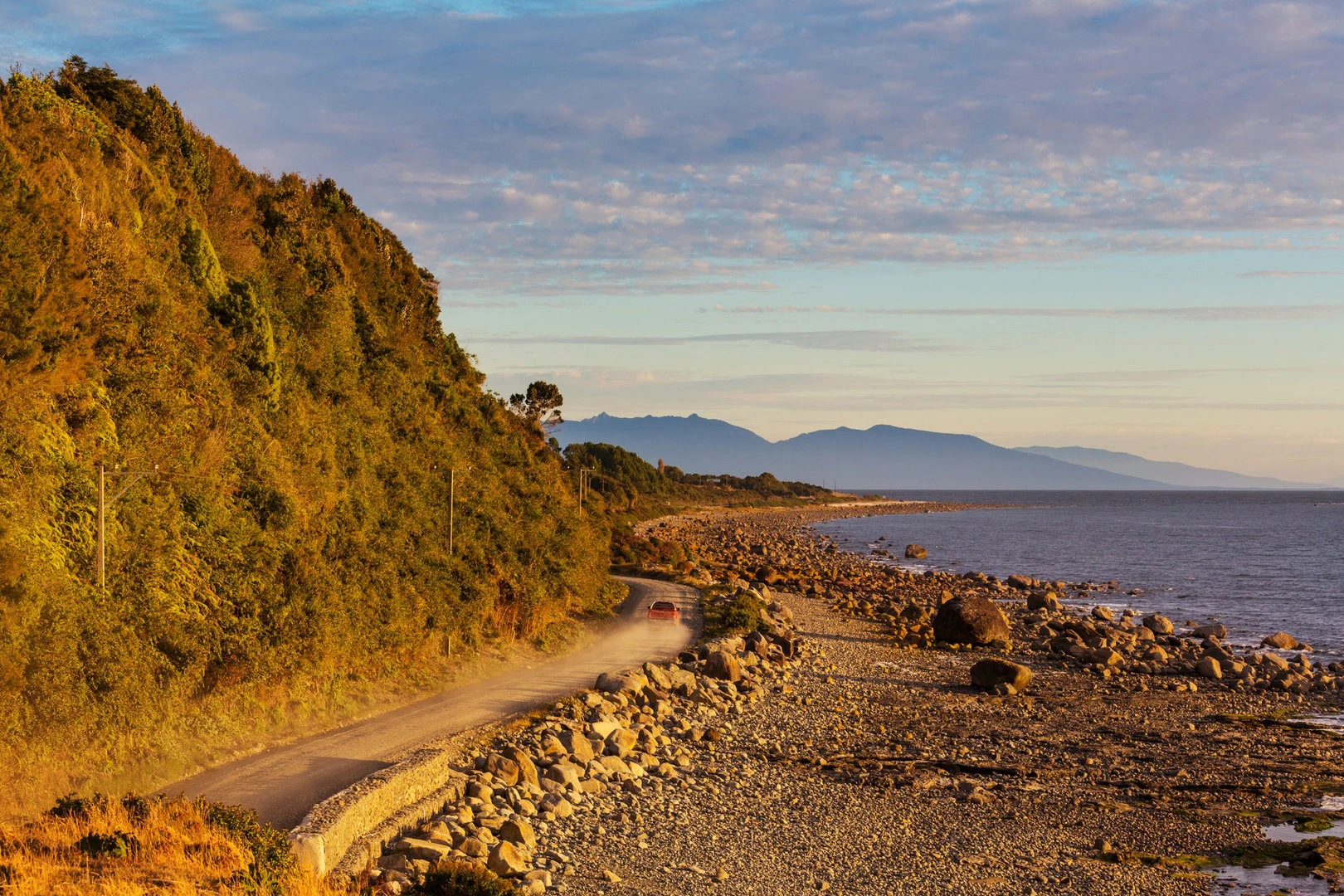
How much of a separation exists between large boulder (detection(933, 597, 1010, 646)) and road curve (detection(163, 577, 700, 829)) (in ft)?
37.4

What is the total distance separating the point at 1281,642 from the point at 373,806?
43993mm

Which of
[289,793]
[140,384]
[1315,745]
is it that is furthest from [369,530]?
[1315,745]

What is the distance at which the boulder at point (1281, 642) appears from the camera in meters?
45.5

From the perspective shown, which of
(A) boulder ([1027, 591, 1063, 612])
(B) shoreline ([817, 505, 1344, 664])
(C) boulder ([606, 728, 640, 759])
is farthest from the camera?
(A) boulder ([1027, 591, 1063, 612])

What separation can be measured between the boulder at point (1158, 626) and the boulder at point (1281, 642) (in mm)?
4024

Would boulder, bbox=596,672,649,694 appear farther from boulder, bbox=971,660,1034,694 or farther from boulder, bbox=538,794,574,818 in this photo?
boulder, bbox=971,660,1034,694

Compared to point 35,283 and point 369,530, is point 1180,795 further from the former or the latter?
point 35,283

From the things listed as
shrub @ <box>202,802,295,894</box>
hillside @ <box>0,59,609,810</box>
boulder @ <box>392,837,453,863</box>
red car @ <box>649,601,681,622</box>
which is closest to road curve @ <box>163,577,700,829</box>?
hillside @ <box>0,59,609,810</box>

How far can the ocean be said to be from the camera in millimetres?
59031

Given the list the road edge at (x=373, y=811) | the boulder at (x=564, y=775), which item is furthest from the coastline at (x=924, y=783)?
the road edge at (x=373, y=811)

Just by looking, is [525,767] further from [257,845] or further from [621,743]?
[257,845]

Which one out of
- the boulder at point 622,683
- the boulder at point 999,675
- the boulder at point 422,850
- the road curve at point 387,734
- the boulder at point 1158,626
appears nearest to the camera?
the boulder at point 422,850

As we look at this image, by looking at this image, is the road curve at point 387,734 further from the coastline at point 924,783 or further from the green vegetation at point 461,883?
the green vegetation at point 461,883

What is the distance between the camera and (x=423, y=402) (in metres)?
35.7
